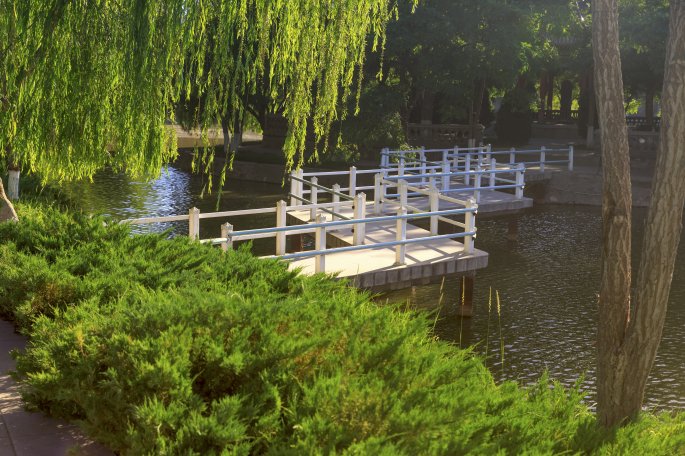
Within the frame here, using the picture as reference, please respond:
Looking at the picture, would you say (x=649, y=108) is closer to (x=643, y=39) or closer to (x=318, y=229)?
(x=643, y=39)

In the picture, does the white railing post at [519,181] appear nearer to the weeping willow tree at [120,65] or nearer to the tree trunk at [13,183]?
the tree trunk at [13,183]

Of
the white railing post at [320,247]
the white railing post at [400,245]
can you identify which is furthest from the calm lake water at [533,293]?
the white railing post at [320,247]

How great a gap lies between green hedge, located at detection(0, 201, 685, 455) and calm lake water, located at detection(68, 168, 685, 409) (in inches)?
89.8

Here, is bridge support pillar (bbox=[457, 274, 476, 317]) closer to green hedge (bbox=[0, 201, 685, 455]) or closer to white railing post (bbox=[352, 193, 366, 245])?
white railing post (bbox=[352, 193, 366, 245])

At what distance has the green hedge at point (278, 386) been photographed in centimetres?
571

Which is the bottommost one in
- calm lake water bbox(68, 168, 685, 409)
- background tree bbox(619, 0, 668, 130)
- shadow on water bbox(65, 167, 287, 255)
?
calm lake water bbox(68, 168, 685, 409)

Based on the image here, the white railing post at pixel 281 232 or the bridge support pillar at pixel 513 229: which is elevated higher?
the white railing post at pixel 281 232

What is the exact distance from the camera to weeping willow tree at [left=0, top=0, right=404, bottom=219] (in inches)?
376

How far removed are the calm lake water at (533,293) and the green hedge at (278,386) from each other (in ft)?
7.48

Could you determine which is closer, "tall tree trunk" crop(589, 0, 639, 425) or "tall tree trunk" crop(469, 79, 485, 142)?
"tall tree trunk" crop(589, 0, 639, 425)

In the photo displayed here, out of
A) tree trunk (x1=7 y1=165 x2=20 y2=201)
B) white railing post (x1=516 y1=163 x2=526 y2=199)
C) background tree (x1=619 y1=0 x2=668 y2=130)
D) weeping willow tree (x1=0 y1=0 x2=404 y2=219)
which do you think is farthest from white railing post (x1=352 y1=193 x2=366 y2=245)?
background tree (x1=619 y1=0 x2=668 y2=130)

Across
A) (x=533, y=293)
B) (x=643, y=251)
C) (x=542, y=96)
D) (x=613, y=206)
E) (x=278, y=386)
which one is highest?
(x=542, y=96)

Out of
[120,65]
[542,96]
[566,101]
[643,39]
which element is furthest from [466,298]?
[542,96]

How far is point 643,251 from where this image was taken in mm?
8570
